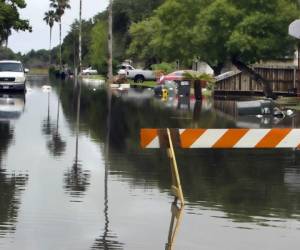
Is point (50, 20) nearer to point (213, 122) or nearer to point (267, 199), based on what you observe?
point (213, 122)

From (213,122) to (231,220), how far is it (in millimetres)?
16650

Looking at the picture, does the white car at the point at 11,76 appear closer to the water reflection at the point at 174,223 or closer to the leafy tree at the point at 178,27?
the leafy tree at the point at 178,27

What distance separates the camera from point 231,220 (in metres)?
9.83

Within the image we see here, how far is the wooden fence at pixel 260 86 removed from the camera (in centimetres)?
4943

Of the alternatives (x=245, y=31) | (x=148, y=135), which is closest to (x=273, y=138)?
(x=148, y=135)

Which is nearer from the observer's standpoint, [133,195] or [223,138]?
[223,138]

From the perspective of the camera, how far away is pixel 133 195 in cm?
1155

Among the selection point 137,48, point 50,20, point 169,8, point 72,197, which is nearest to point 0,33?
point 169,8

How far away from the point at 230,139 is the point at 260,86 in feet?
140

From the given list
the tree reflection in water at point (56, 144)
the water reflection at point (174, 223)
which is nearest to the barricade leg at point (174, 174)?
the water reflection at point (174, 223)

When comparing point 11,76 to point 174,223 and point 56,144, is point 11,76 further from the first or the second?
point 174,223

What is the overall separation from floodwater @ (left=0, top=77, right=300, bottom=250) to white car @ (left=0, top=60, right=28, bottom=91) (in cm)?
2871

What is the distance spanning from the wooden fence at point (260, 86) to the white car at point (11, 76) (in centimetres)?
1261

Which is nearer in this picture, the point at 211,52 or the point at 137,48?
the point at 211,52
